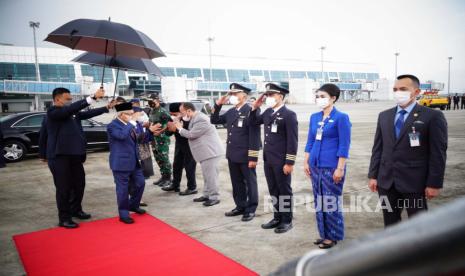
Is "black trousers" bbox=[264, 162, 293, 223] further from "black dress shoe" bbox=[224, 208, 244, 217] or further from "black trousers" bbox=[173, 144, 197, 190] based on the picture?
"black trousers" bbox=[173, 144, 197, 190]

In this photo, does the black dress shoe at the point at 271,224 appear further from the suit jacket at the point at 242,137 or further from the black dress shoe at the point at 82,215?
the black dress shoe at the point at 82,215

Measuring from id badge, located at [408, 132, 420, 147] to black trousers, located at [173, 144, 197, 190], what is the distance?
4.20m

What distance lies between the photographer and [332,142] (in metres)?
3.69

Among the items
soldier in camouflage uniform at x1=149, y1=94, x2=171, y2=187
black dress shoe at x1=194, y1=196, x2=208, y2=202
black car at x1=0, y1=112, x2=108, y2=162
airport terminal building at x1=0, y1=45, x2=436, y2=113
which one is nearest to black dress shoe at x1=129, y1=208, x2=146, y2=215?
black dress shoe at x1=194, y1=196, x2=208, y2=202

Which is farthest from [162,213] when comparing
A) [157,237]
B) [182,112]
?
[182,112]

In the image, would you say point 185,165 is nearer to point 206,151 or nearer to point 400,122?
point 206,151

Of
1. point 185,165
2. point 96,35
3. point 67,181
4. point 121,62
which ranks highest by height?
point 96,35

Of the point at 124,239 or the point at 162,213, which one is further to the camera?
the point at 162,213

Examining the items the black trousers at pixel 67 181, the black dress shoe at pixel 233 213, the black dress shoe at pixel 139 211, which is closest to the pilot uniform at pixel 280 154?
the black dress shoe at pixel 233 213

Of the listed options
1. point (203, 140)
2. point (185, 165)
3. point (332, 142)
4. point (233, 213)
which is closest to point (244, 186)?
point (233, 213)

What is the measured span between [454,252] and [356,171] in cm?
767

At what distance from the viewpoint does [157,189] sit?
6.76 m

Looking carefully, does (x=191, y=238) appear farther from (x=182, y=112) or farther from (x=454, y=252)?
(x=454, y=252)

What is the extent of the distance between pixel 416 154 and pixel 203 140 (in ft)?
11.5
